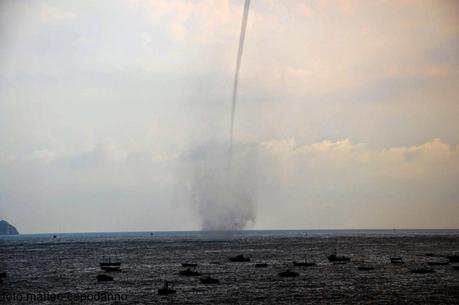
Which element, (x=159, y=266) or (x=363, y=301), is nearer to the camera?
(x=363, y=301)

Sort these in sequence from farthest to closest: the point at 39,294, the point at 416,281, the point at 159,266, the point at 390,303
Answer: the point at 159,266
the point at 416,281
the point at 39,294
the point at 390,303

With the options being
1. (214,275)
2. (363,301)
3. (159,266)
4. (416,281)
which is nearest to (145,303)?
(363,301)

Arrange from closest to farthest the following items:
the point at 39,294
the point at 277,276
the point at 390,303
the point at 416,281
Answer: the point at 390,303 < the point at 39,294 < the point at 416,281 < the point at 277,276

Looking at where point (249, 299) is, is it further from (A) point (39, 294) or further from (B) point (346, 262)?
(B) point (346, 262)

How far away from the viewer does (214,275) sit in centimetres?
13362

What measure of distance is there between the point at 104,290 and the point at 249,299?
26894 mm

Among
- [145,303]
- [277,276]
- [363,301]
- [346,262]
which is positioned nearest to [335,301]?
[363,301]

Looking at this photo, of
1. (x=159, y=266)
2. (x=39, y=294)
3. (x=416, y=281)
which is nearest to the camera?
(x=39, y=294)

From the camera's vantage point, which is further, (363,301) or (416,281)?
(416,281)

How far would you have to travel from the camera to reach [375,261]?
17112 centimetres

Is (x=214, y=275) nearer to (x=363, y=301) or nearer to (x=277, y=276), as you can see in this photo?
(x=277, y=276)

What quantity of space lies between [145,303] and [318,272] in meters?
53.2

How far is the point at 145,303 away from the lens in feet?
309

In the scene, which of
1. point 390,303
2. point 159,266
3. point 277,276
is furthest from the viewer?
point 159,266
